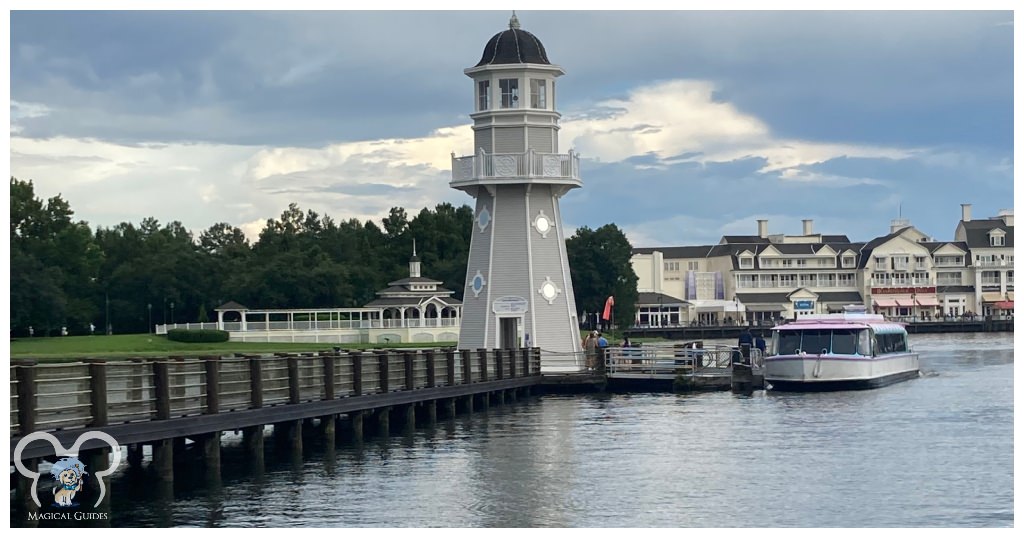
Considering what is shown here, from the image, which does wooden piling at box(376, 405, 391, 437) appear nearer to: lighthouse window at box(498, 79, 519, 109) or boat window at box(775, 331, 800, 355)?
lighthouse window at box(498, 79, 519, 109)

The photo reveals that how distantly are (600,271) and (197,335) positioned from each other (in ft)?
174

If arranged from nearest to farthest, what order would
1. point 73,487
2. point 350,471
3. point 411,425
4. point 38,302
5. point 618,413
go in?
point 73,487, point 350,471, point 411,425, point 618,413, point 38,302

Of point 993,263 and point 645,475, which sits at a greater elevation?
point 993,263

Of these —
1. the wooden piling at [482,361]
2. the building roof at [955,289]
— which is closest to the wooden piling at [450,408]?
the wooden piling at [482,361]

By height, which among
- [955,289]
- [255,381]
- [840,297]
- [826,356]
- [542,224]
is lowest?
[826,356]

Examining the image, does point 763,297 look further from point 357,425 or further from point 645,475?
point 645,475

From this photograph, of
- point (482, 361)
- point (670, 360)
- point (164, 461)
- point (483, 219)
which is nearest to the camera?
point (164, 461)

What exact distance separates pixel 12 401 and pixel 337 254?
427 ft

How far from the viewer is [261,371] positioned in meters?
30.6

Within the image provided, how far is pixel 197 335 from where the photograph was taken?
93812mm

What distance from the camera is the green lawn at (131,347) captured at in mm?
79000

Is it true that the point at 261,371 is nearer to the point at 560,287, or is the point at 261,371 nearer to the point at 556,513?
the point at 556,513

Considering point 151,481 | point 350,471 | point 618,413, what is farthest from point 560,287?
point 151,481

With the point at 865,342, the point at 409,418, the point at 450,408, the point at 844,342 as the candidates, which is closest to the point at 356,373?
the point at 409,418
